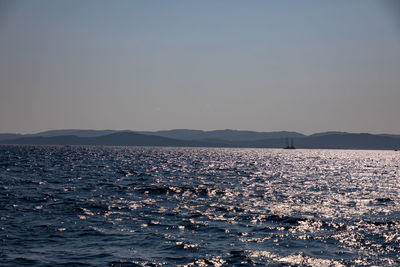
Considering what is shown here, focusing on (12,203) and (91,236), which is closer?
(91,236)

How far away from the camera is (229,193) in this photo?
4522cm

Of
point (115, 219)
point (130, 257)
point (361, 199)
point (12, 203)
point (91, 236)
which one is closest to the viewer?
point (130, 257)

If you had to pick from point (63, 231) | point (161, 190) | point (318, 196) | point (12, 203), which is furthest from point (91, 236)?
point (318, 196)

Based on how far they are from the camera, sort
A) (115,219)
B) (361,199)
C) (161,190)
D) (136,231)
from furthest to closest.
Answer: (161,190)
(361,199)
(115,219)
(136,231)

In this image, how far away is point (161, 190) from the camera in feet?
152

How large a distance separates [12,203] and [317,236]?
25.1 meters

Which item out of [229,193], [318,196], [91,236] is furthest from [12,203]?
[318,196]

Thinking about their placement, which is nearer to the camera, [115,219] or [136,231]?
[136,231]

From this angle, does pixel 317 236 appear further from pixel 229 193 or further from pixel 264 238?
pixel 229 193

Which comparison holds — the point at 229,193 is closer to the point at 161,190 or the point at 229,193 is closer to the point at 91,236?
the point at 161,190

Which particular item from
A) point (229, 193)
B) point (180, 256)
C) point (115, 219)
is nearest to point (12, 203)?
point (115, 219)

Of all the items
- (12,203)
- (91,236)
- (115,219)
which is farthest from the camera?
(12,203)

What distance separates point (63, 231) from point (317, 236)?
16078mm

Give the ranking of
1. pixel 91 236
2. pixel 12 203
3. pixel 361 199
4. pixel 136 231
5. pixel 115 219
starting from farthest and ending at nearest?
pixel 361 199, pixel 12 203, pixel 115 219, pixel 136 231, pixel 91 236
